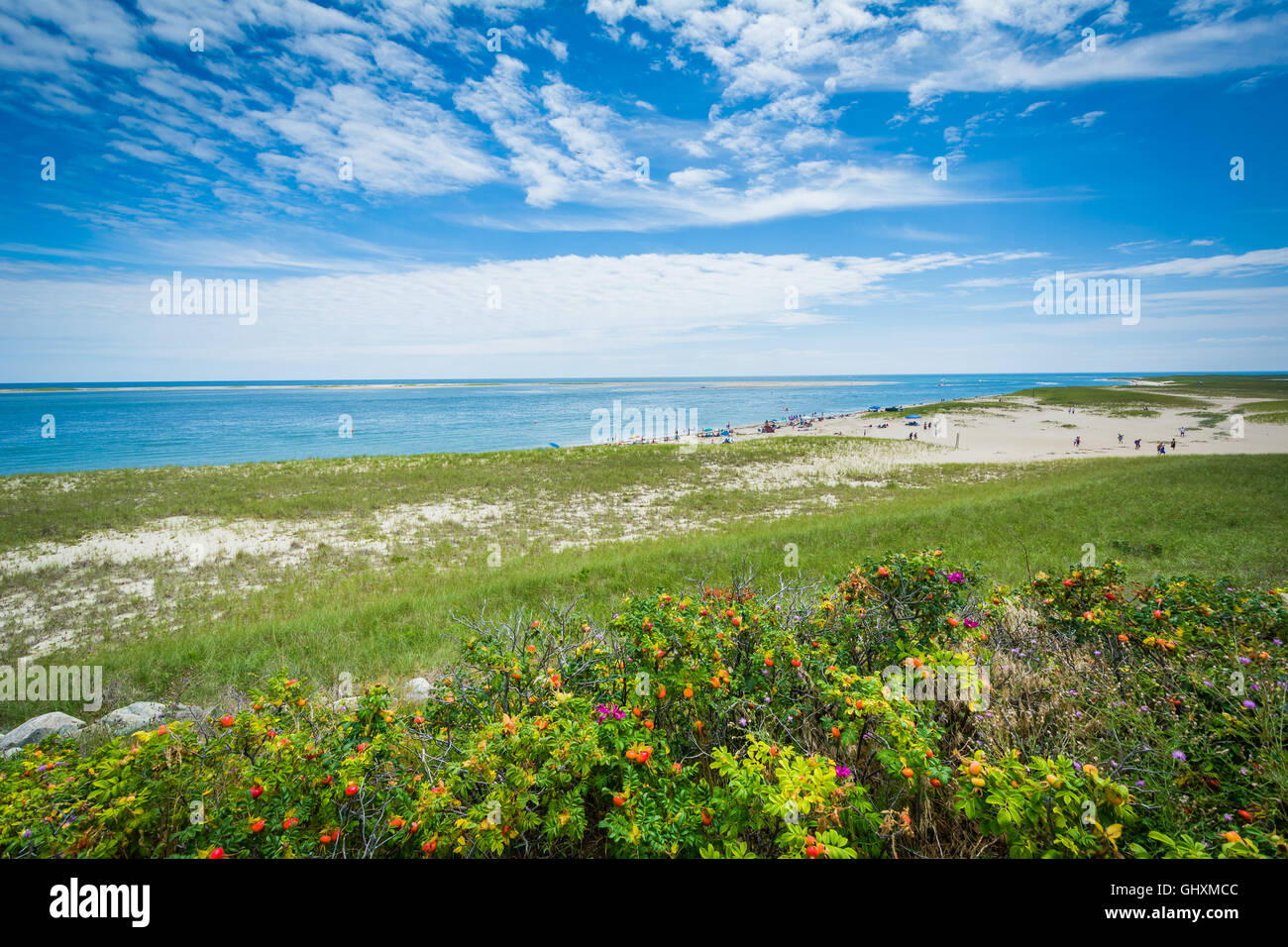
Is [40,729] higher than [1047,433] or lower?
lower

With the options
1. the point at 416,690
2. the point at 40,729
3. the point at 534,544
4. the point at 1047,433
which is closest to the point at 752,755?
the point at 416,690

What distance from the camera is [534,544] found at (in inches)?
679

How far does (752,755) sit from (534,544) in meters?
15.1

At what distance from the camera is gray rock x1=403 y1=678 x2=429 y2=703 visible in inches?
257

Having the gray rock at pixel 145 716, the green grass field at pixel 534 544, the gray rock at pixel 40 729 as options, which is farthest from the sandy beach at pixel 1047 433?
the gray rock at pixel 40 729

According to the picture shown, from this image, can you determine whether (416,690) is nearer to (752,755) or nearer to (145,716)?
(145,716)

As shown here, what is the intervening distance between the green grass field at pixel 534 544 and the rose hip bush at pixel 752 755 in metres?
1.68

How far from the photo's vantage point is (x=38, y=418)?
95438 millimetres

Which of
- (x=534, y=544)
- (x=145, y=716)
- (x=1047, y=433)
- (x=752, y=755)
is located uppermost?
(x=1047, y=433)

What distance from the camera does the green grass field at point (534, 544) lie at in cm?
859

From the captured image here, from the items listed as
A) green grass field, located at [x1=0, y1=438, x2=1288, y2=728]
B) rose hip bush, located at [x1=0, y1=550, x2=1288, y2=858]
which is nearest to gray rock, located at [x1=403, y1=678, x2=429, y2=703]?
green grass field, located at [x1=0, y1=438, x2=1288, y2=728]

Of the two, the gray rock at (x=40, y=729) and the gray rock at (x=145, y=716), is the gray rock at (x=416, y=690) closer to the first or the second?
the gray rock at (x=145, y=716)

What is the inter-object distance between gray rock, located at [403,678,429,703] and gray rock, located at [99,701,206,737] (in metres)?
2.15

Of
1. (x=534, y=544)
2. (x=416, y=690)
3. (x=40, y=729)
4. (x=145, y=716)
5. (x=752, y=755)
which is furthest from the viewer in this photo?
(x=534, y=544)
